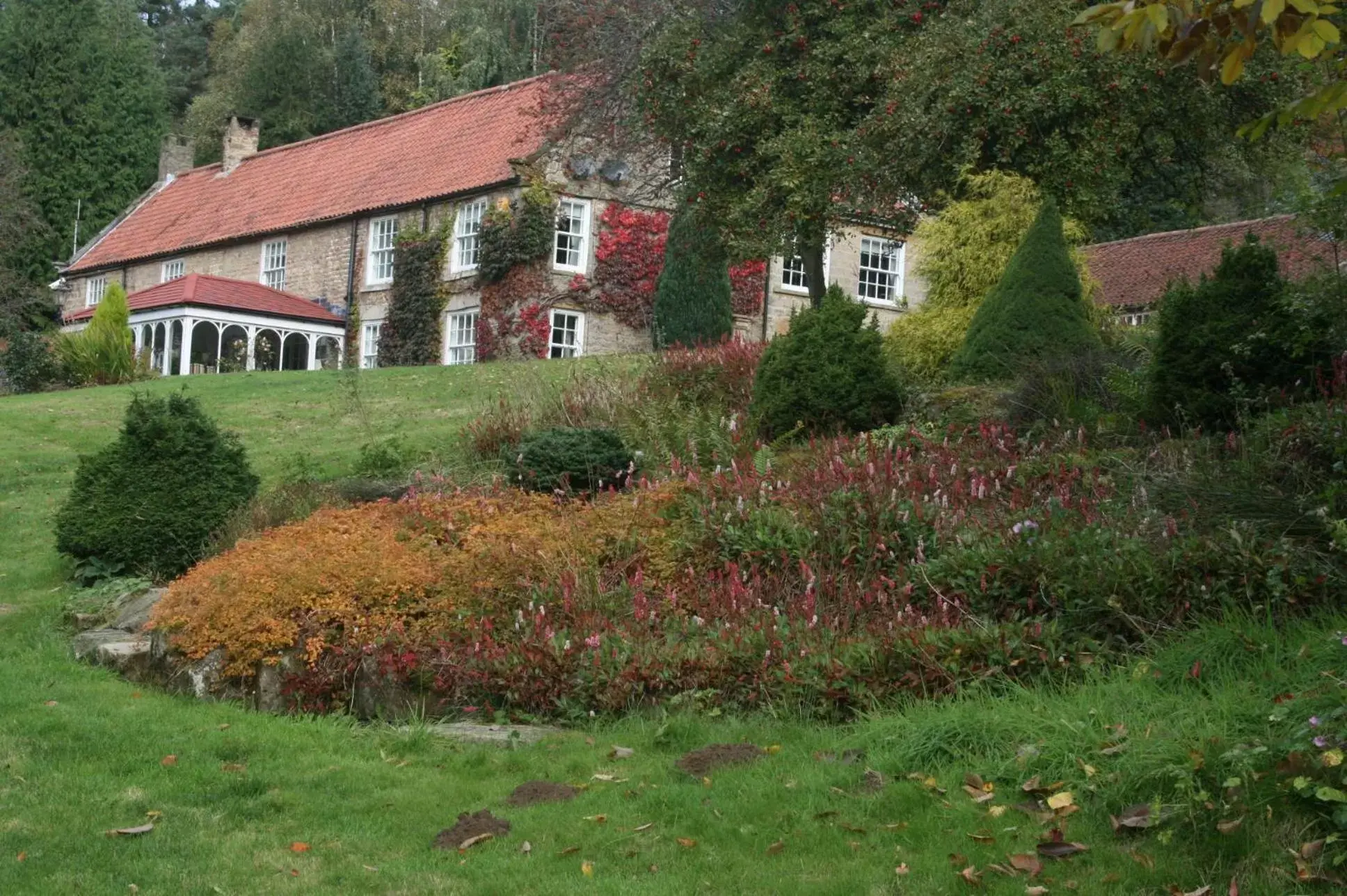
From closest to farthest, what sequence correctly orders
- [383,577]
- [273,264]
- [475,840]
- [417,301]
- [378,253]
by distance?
1. [475,840]
2. [383,577]
3. [417,301]
4. [378,253]
5. [273,264]

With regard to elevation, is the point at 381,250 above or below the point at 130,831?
above

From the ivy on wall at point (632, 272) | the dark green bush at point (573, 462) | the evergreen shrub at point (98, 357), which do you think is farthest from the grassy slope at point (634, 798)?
the ivy on wall at point (632, 272)

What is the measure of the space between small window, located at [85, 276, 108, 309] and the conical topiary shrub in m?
34.8

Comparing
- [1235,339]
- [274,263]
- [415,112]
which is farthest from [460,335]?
[1235,339]

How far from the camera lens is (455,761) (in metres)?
6.93

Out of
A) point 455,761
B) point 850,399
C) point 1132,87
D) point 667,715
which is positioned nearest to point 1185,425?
point 850,399

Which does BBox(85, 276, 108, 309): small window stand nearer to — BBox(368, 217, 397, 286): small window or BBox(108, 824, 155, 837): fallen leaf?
BBox(368, 217, 397, 286): small window

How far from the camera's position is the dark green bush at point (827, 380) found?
1209cm

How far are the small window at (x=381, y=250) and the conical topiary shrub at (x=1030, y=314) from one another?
22309 millimetres

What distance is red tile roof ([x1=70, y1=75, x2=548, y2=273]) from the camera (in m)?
32.2

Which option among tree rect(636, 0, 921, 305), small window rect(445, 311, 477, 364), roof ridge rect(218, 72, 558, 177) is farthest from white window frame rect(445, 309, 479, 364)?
tree rect(636, 0, 921, 305)

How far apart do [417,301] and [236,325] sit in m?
4.74

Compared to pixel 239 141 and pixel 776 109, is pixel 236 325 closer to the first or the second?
pixel 239 141

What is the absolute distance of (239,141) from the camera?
4191 centimetres
